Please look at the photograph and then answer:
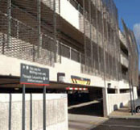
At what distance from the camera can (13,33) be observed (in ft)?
29.4

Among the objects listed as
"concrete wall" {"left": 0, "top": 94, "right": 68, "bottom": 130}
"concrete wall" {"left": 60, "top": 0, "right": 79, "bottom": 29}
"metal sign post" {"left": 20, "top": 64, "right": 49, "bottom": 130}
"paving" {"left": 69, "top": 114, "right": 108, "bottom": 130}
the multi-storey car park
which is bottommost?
"paving" {"left": 69, "top": 114, "right": 108, "bottom": 130}

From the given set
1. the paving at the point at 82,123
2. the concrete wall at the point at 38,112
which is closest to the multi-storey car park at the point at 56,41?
the concrete wall at the point at 38,112

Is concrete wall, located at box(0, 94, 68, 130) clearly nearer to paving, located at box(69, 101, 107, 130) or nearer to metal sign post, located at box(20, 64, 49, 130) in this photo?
metal sign post, located at box(20, 64, 49, 130)

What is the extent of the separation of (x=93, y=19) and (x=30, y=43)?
10.7 m

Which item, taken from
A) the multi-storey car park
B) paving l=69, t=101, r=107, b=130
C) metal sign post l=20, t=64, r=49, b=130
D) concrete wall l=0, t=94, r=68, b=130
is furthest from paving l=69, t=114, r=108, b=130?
metal sign post l=20, t=64, r=49, b=130

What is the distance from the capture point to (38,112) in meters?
9.48

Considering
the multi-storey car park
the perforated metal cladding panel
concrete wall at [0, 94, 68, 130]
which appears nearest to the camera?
concrete wall at [0, 94, 68, 130]

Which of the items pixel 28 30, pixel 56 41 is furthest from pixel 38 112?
pixel 56 41

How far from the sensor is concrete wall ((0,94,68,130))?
7.62 meters

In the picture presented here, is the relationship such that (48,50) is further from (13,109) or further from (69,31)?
(69,31)

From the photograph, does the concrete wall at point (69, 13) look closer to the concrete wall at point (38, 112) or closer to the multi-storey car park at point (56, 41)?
the multi-storey car park at point (56, 41)

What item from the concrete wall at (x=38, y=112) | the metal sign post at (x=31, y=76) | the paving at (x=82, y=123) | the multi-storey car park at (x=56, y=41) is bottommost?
the paving at (x=82, y=123)

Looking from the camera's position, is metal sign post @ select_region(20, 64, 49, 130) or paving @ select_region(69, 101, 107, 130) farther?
paving @ select_region(69, 101, 107, 130)

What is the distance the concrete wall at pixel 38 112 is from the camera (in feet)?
25.0
